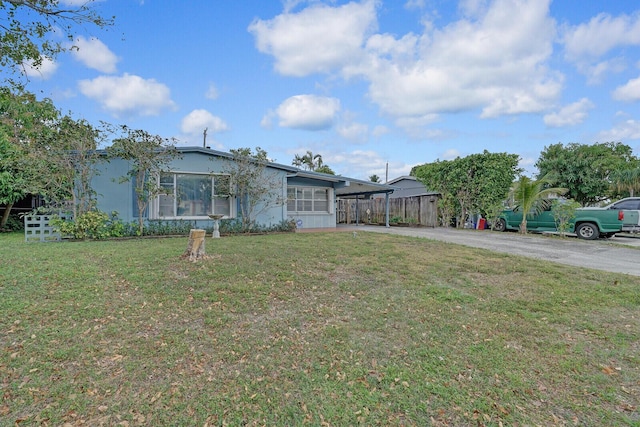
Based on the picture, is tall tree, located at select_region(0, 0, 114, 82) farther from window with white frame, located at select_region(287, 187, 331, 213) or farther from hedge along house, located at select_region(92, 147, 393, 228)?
window with white frame, located at select_region(287, 187, 331, 213)

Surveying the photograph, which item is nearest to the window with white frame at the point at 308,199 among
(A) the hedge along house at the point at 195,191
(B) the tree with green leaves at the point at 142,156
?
(A) the hedge along house at the point at 195,191

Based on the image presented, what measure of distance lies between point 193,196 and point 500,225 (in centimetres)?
1296

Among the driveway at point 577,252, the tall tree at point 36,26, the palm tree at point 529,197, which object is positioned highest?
the tall tree at point 36,26

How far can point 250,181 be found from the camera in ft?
37.2

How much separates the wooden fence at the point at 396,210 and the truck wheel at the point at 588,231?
5.96 m

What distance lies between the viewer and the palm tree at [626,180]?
2002 cm

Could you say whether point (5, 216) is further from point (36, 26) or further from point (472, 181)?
point (472, 181)

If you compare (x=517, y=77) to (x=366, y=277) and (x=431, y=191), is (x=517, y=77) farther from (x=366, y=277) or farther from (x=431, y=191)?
(x=366, y=277)

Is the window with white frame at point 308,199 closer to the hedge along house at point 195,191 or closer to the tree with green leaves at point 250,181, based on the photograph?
the hedge along house at point 195,191

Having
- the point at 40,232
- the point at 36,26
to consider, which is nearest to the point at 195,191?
the point at 40,232

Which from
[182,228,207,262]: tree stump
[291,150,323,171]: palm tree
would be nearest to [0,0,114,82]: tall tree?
[182,228,207,262]: tree stump

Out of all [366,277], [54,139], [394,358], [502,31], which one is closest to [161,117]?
[54,139]

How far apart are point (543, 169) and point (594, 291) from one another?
2333 cm

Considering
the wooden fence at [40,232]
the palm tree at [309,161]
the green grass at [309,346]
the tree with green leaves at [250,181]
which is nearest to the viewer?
the green grass at [309,346]
